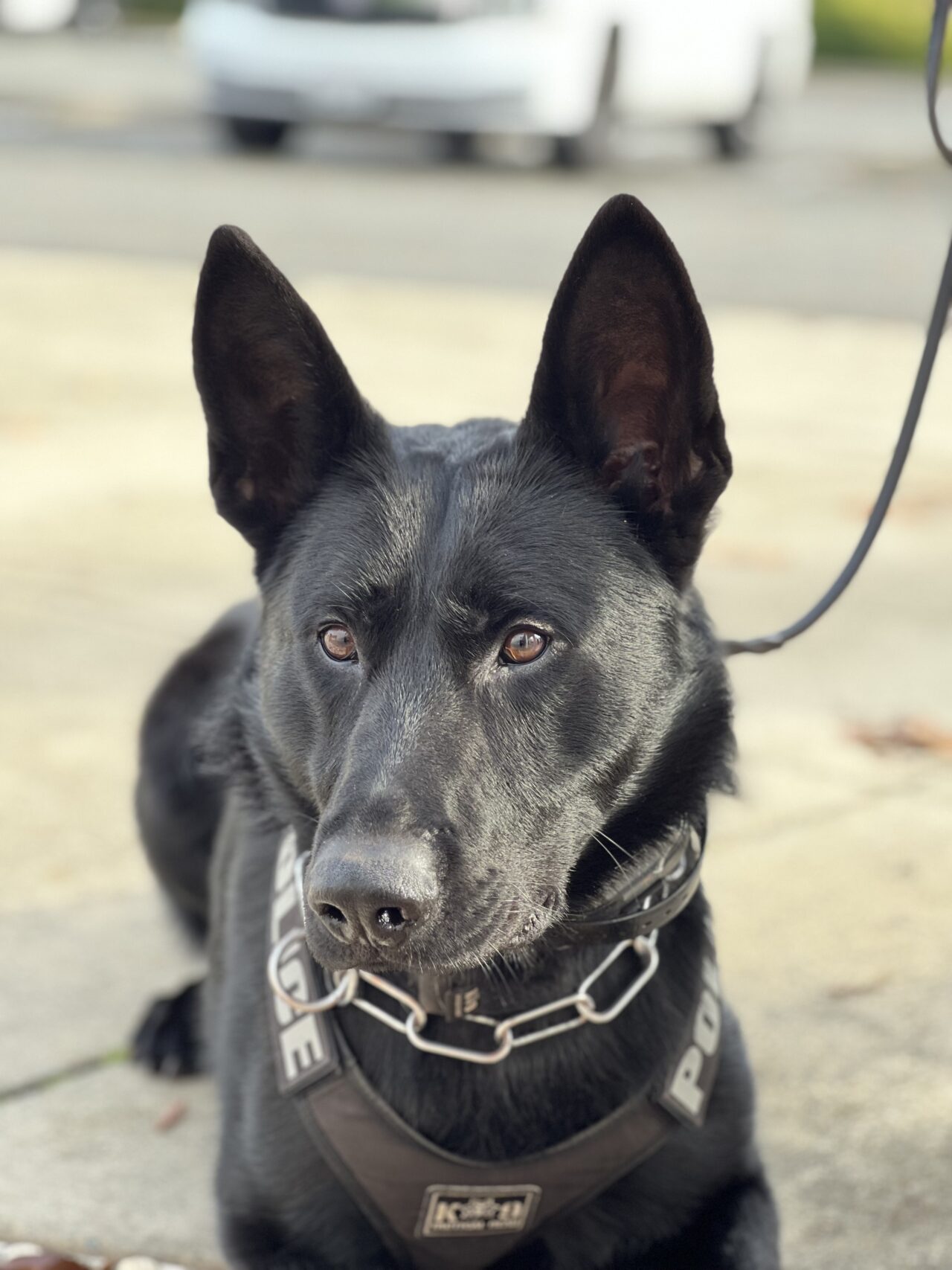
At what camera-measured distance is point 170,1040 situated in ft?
9.97

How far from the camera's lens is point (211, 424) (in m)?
2.47

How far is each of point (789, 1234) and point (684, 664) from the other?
91 cm

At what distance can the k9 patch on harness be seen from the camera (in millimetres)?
2281

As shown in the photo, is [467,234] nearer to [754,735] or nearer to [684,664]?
[754,735]

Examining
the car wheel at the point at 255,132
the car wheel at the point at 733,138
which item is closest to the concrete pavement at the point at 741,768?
the car wheel at the point at 255,132

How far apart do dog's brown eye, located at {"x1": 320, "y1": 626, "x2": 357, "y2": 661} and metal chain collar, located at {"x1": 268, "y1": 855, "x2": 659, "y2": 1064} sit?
33 cm

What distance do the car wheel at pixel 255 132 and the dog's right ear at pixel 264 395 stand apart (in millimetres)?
11625

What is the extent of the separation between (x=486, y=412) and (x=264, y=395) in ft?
14.2

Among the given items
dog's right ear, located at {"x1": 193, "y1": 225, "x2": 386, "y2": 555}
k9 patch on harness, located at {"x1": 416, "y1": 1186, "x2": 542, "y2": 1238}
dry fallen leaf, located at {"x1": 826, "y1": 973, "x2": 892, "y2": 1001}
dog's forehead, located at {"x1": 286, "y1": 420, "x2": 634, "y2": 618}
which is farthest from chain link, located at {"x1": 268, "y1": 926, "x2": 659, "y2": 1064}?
dry fallen leaf, located at {"x1": 826, "y1": 973, "x2": 892, "y2": 1001}

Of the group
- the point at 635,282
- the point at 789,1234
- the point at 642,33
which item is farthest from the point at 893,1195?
the point at 642,33

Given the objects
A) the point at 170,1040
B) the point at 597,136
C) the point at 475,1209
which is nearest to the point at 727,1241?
the point at 475,1209

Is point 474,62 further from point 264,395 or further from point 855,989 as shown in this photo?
point 264,395

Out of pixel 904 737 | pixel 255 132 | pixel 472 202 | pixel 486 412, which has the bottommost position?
pixel 255 132

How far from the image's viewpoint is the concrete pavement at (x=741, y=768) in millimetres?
2730
